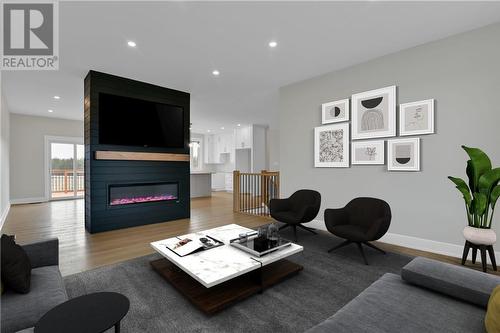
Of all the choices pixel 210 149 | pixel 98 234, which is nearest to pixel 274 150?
pixel 210 149

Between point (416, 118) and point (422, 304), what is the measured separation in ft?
9.05

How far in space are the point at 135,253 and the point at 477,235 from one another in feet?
13.1

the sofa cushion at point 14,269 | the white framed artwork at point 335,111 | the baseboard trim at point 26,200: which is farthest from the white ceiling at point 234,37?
the baseboard trim at point 26,200

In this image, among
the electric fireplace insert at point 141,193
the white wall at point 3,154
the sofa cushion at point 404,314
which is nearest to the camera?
the sofa cushion at point 404,314

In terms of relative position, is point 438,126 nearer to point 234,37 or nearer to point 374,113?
point 374,113

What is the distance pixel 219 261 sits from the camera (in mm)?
2072

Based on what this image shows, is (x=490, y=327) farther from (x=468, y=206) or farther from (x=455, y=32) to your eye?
(x=455, y=32)

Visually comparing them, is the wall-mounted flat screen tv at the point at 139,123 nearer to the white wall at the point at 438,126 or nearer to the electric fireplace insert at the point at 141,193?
the electric fireplace insert at the point at 141,193

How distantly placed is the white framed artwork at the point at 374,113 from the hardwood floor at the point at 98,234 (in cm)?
171

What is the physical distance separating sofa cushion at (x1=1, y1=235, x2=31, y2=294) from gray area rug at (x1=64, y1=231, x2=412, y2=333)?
2.27 ft

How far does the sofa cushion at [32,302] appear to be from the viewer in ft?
3.86

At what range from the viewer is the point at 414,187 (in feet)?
10.7

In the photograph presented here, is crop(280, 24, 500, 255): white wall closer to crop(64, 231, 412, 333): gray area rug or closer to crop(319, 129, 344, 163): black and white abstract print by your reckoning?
crop(319, 129, 344, 163): black and white abstract print

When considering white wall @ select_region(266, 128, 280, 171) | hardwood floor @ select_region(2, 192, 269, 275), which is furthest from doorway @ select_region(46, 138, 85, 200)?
white wall @ select_region(266, 128, 280, 171)
